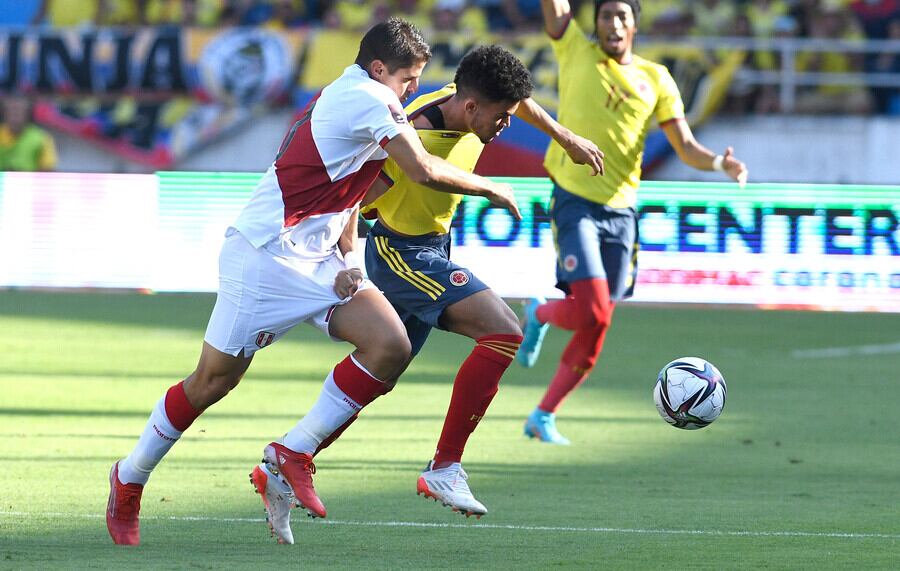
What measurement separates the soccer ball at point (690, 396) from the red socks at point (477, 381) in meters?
1.19

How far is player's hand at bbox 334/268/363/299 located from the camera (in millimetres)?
5668

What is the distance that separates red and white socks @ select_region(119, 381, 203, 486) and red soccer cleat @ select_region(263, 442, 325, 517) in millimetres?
328

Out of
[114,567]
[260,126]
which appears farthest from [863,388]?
[260,126]

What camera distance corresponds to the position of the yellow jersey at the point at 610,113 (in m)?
8.73

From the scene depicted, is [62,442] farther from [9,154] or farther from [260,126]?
[260,126]

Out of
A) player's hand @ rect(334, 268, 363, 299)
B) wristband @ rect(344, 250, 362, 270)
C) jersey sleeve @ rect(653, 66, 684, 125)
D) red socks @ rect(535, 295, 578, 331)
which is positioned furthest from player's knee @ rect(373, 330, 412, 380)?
jersey sleeve @ rect(653, 66, 684, 125)

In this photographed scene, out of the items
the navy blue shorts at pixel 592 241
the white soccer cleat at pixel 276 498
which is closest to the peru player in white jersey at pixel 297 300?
the white soccer cleat at pixel 276 498

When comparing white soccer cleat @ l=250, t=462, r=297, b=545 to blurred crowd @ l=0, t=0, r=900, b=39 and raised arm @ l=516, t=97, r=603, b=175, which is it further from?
blurred crowd @ l=0, t=0, r=900, b=39

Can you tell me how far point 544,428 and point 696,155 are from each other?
1723 mm

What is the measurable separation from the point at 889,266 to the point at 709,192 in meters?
1.69

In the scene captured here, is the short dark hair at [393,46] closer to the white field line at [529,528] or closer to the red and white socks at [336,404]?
the red and white socks at [336,404]

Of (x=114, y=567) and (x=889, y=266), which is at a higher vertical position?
(x=114, y=567)

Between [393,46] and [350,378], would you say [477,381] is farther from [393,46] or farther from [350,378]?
[393,46]

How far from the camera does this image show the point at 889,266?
44.8ft
